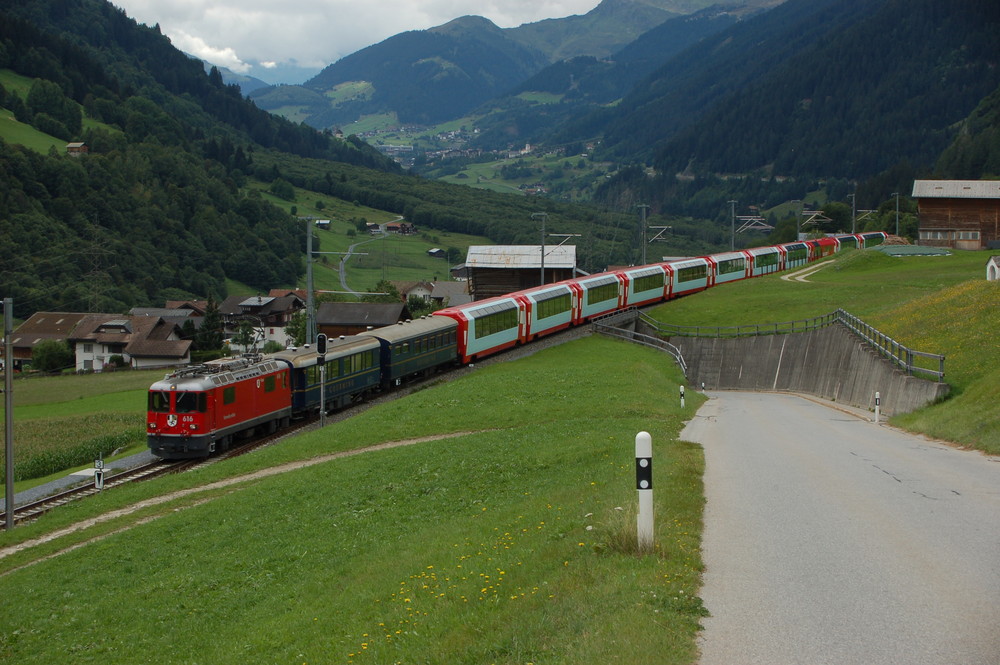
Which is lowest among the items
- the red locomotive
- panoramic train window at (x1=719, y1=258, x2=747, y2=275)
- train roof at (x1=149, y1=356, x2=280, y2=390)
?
A: the red locomotive

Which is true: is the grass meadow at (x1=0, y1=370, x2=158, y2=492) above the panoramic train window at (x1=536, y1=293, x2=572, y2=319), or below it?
below

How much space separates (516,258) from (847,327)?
34.9 meters

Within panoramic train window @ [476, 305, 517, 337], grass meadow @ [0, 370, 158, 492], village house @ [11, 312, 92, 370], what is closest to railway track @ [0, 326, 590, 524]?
grass meadow @ [0, 370, 158, 492]

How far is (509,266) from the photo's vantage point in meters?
75.9

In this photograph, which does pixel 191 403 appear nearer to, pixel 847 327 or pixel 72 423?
pixel 72 423

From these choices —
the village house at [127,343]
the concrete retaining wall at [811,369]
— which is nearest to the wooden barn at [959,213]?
the concrete retaining wall at [811,369]

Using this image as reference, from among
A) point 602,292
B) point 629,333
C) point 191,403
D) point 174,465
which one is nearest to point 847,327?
point 629,333

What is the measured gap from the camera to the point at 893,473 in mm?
17656

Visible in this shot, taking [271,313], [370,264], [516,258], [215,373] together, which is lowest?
[271,313]

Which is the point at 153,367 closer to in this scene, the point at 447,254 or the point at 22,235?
the point at 22,235

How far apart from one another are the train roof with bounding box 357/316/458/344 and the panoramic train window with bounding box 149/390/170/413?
11487 millimetres

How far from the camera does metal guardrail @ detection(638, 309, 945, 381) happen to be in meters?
33.0

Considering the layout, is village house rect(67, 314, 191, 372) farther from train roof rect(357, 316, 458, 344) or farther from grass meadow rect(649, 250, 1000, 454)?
train roof rect(357, 316, 458, 344)

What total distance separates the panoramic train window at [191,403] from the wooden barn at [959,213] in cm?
7633
